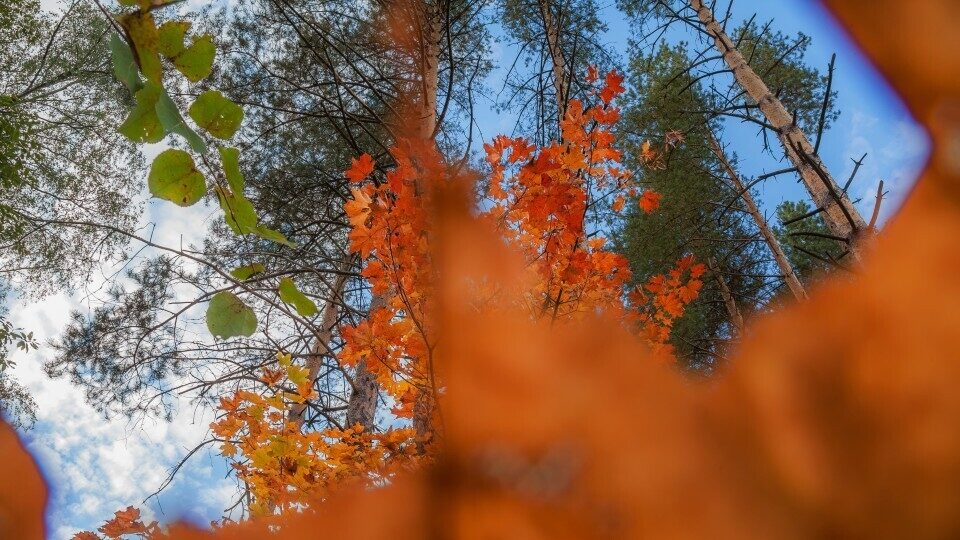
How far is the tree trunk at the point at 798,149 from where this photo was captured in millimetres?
2600

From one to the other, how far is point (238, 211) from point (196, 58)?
0.16 meters

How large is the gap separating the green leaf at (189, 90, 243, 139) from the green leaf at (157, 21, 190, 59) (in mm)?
48

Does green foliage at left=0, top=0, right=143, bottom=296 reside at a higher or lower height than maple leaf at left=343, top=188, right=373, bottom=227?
higher

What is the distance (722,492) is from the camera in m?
0.48

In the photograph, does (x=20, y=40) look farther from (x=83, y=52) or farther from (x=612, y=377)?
(x=612, y=377)

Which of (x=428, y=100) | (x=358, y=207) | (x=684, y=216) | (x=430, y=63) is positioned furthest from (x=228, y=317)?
(x=684, y=216)

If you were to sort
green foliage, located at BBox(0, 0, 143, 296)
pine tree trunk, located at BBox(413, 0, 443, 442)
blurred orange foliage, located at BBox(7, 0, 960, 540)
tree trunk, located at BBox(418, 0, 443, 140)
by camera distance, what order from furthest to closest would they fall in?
green foliage, located at BBox(0, 0, 143, 296)
tree trunk, located at BBox(418, 0, 443, 140)
pine tree trunk, located at BBox(413, 0, 443, 442)
blurred orange foliage, located at BBox(7, 0, 960, 540)

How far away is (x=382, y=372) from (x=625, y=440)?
7.24 feet

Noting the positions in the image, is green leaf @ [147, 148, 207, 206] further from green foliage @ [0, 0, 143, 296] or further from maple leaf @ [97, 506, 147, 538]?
green foliage @ [0, 0, 143, 296]

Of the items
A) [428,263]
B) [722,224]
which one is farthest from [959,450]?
[722,224]

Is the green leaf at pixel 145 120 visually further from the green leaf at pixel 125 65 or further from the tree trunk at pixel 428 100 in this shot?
the tree trunk at pixel 428 100

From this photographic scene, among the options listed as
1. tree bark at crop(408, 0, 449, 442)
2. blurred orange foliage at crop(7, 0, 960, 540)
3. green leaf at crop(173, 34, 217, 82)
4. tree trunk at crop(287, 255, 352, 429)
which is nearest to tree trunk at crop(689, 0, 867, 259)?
tree bark at crop(408, 0, 449, 442)

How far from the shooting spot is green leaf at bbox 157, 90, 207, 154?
1.56ft

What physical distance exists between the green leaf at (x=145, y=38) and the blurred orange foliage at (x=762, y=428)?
525 millimetres
